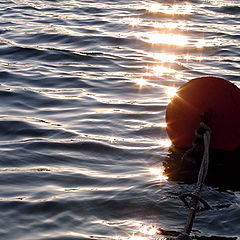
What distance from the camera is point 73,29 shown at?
42.1 feet

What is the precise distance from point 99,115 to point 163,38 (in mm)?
4904

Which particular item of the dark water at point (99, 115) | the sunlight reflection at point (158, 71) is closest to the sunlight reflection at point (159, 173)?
the dark water at point (99, 115)

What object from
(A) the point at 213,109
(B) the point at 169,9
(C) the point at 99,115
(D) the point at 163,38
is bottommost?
(C) the point at 99,115

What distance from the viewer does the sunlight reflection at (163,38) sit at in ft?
38.7

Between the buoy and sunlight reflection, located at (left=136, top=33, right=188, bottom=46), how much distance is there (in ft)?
19.6

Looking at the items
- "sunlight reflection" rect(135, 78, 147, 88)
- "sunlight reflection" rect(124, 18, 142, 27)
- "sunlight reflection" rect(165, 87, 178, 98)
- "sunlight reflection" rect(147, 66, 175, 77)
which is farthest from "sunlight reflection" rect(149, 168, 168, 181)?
"sunlight reflection" rect(124, 18, 142, 27)

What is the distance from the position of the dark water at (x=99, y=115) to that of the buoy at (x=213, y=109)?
51 centimetres

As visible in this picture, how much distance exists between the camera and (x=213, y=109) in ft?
18.5

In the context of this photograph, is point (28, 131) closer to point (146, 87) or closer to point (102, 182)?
point (102, 182)

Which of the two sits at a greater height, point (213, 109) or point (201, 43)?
point (213, 109)

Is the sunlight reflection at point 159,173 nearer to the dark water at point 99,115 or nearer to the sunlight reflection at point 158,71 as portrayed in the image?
the dark water at point 99,115

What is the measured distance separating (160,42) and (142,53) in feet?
2.89

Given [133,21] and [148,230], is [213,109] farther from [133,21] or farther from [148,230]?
[133,21]

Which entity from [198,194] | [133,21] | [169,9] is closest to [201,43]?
[133,21]
